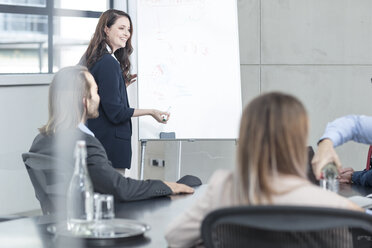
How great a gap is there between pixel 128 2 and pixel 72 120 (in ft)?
10.3

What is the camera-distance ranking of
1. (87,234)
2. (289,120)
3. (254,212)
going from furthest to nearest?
1. (87,234)
2. (289,120)
3. (254,212)

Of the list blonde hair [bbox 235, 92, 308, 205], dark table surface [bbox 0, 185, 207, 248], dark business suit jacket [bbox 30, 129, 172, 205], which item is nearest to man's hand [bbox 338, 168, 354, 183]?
dark table surface [bbox 0, 185, 207, 248]

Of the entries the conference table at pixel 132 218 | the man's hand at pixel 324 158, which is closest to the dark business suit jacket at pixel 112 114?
the conference table at pixel 132 218

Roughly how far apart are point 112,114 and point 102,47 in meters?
0.40

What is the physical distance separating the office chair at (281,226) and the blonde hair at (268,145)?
92 mm

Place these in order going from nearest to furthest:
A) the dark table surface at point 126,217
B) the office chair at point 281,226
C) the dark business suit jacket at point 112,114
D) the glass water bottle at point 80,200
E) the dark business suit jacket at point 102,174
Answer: the office chair at point 281,226 → the dark table surface at point 126,217 → the glass water bottle at point 80,200 → the dark business suit jacket at point 102,174 → the dark business suit jacket at point 112,114

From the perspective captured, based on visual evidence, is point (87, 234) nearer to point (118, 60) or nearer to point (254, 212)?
point (254, 212)

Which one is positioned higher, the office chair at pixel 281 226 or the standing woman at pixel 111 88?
the standing woman at pixel 111 88

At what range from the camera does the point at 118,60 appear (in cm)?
428

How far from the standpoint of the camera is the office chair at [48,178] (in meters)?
2.54

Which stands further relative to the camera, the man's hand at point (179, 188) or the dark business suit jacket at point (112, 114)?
the dark business suit jacket at point (112, 114)

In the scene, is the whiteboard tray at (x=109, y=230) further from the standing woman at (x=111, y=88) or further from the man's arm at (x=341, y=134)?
the standing woman at (x=111, y=88)

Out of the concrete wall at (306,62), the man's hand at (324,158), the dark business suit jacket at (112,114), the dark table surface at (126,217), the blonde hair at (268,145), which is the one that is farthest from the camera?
the concrete wall at (306,62)

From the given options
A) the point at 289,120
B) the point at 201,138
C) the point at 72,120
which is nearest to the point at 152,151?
the point at 201,138
